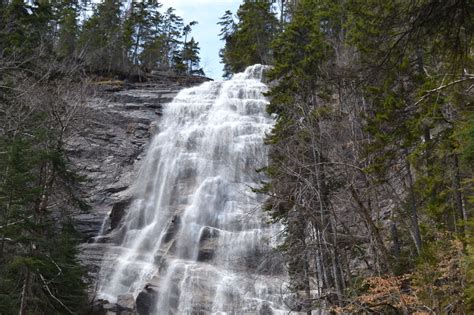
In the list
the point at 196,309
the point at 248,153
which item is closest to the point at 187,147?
the point at 248,153

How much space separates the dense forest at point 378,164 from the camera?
771 centimetres

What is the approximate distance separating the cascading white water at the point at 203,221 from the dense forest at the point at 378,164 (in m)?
2.48

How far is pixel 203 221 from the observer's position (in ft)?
74.6

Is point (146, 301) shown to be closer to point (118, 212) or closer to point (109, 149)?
point (118, 212)

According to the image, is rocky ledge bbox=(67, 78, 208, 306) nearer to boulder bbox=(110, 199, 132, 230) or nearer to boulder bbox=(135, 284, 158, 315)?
boulder bbox=(110, 199, 132, 230)

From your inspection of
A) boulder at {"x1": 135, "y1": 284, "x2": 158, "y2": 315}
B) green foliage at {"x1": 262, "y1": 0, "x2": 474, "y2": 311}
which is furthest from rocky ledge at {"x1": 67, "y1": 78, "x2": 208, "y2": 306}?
green foliage at {"x1": 262, "y1": 0, "x2": 474, "y2": 311}

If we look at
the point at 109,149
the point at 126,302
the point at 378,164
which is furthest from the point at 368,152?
the point at 109,149

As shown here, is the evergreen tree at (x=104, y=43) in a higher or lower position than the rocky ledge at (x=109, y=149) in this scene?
higher

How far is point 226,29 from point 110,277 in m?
37.0

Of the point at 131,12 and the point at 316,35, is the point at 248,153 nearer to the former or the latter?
the point at 316,35

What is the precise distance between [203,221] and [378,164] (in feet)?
38.5

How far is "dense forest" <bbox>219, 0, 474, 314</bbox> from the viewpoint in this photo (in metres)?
7.71

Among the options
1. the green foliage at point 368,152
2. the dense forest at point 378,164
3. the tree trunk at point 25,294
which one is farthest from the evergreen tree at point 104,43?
the tree trunk at point 25,294

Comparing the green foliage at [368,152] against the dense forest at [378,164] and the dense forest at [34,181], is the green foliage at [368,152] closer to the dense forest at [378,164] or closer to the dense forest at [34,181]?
the dense forest at [378,164]
